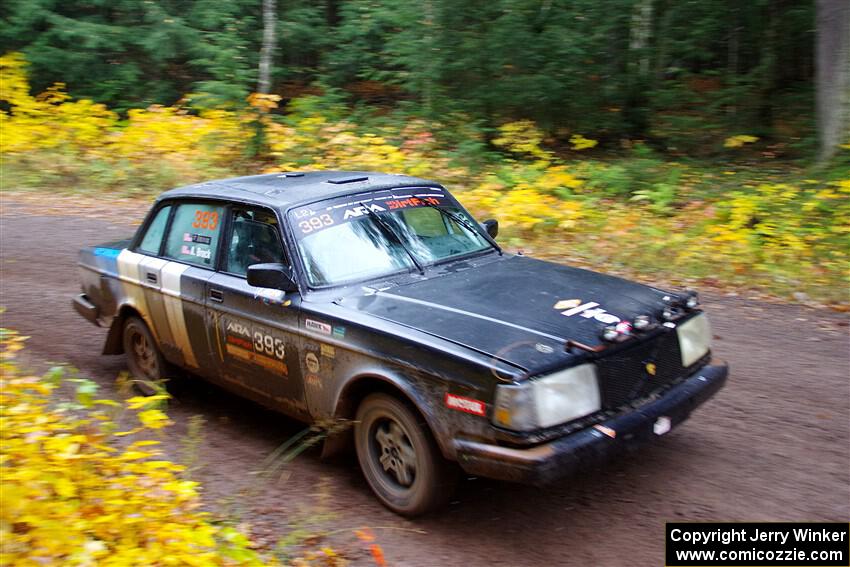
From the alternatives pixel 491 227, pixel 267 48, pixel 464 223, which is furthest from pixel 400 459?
pixel 267 48

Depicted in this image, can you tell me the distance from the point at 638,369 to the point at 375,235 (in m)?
1.97

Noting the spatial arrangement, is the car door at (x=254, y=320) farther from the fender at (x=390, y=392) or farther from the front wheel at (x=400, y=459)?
the front wheel at (x=400, y=459)

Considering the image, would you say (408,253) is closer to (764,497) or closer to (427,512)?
(427,512)

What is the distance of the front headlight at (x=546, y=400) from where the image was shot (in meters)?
3.54

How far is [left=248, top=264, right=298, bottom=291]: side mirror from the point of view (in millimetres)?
4570

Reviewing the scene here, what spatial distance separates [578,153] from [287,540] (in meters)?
11.2

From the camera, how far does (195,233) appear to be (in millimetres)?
5625

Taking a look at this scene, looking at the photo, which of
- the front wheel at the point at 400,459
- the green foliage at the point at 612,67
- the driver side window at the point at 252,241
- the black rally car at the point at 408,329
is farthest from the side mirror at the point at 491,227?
the green foliage at the point at 612,67

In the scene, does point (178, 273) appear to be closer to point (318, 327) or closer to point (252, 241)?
point (252, 241)

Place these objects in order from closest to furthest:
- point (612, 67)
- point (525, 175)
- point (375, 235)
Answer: point (375, 235)
point (525, 175)
point (612, 67)

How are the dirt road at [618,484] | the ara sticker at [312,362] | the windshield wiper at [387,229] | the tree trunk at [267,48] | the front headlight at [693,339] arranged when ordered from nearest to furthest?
the dirt road at [618,484]
the front headlight at [693,339]
the ara sticker at [312,362]
the windshield wiper at [387,229]
the tree trunk at [267,48]

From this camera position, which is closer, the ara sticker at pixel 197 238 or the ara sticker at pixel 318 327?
the ara sticker at pixel 318 327

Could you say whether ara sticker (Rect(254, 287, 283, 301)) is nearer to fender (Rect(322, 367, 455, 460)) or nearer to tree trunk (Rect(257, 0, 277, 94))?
fender (Rect(322, 367, 455, 460))

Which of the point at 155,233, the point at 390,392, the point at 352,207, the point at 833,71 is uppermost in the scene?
the point at 833,71
